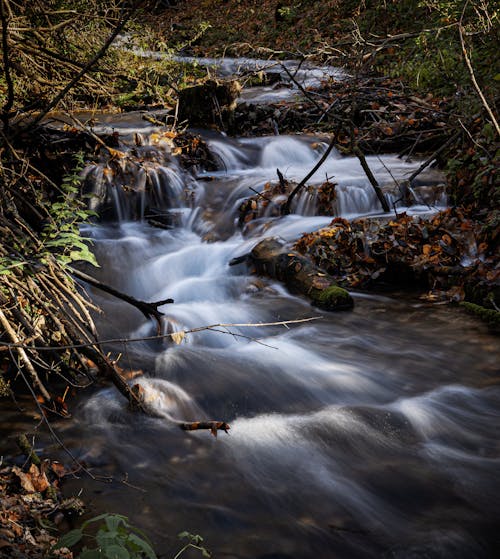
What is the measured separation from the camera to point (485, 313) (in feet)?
18.9

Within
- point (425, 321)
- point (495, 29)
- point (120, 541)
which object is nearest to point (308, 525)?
point (120, 541)

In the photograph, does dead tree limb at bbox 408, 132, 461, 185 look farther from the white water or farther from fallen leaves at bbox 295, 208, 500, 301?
the white water

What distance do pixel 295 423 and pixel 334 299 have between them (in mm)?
2282

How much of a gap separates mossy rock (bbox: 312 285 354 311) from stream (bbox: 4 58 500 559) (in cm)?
14

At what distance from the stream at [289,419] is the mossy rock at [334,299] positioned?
0.44 feet

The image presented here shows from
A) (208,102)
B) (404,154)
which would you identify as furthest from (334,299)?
(208,102)

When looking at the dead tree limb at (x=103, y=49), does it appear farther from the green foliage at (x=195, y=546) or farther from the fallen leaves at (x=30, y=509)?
the green foliage at (x=195, y=546)

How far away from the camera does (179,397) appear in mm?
4418

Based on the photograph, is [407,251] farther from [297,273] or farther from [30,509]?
[30,509]

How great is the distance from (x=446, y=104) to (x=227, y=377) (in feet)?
24.1

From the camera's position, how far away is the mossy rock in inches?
245

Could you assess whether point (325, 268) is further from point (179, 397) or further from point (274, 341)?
point (179, 397)

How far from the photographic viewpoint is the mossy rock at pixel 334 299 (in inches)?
245

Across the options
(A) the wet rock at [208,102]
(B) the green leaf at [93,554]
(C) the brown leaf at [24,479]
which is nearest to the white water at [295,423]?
(C) the brown leaf at [24,479]
